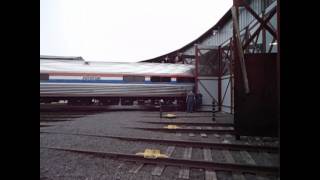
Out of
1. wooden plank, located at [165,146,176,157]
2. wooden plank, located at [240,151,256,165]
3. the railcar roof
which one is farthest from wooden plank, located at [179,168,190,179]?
the railcar roof

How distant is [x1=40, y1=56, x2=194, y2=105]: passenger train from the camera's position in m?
17.0

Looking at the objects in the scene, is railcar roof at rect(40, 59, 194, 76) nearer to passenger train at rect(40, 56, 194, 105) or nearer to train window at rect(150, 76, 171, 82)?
passenger train at rect(40, 56, 194, 105)

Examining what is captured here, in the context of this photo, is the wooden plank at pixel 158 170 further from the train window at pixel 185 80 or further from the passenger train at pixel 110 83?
the train window at pixel 185 80

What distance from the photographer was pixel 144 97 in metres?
18.2

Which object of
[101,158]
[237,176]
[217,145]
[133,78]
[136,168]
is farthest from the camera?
[133,78]

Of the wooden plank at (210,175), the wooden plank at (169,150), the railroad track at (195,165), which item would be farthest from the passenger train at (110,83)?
the wooden plank at (210,175)

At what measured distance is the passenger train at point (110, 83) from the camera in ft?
55.8

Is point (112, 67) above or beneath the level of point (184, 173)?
above

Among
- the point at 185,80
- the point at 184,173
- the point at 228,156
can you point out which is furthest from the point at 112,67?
the point at 184,173

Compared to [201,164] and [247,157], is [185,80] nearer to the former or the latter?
[247,157]

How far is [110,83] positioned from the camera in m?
17.5
